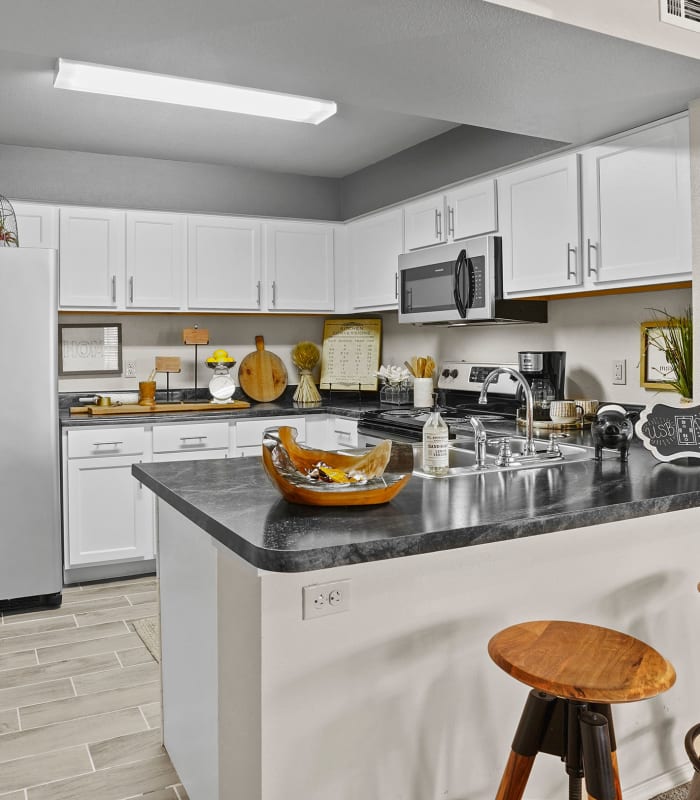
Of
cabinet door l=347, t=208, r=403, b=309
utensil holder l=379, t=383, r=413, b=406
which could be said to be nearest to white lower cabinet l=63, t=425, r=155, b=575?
utensil holder l=379, t=383, r=413, b=406

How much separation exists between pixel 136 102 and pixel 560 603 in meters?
3.12

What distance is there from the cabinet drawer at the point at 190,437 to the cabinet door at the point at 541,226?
1.86m

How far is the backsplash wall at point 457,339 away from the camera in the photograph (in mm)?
3404

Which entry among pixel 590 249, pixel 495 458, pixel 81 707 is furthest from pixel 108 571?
pixel 590 249

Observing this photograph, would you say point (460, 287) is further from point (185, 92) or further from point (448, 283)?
point (185, 92)

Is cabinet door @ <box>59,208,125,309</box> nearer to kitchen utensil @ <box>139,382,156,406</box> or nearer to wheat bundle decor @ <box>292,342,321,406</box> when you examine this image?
kitchen utensil @ <box>139,382,156,406</box>

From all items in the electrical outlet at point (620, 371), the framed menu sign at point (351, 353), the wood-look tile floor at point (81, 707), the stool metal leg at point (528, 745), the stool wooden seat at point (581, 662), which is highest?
the framed menu sign at point (351, 353)

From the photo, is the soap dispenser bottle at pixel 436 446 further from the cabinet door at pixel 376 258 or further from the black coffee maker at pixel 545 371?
the cabinet door at pixel 376 258

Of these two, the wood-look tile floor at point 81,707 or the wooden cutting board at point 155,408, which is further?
the wooden cutting board at point 155,408

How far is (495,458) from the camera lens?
2.60 m

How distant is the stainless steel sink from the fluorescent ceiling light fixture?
1.65 meters

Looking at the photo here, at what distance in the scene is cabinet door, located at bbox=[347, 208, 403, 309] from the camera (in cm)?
448

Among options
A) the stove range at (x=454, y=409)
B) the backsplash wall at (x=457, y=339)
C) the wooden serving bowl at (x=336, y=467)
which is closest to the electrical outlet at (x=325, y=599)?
the wooden serving bowl at (x=336, y=467)

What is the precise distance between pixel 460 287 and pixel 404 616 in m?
2.31
